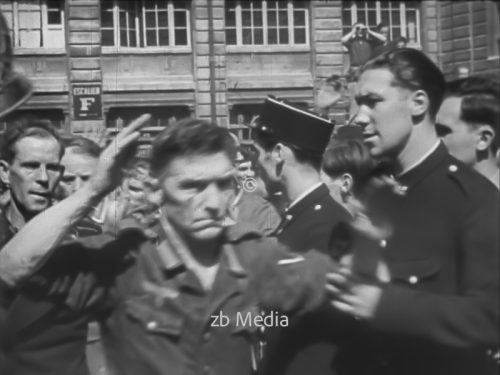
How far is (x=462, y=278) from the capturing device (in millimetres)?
2295

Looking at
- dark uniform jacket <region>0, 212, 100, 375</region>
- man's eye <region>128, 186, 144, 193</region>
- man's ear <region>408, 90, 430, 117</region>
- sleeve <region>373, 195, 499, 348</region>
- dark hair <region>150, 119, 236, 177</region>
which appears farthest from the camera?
dark uniform jacket <region>0, 212, 100, 375</region>

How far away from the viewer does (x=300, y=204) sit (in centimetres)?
262

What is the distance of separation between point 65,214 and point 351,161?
53cm

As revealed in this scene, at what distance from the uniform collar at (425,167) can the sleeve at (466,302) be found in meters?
0.13

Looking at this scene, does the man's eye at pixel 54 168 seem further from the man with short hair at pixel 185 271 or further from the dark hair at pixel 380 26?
the dark hair at pixel 380 26

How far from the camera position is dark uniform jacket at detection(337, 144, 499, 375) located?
225 centimetres

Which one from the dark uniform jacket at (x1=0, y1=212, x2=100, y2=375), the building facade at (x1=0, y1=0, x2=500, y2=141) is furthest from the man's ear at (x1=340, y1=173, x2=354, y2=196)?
the dark uniform jacket at (x1=0, y1=212, x2=100, y2=375)

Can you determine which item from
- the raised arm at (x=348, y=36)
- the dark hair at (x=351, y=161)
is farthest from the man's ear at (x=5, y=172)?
the raised arm at (x=348, y=36)

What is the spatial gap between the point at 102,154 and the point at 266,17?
0.39 meters

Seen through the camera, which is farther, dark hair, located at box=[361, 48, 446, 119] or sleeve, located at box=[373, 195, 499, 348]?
dark hair, located at box=[361, 48, 446, 119]

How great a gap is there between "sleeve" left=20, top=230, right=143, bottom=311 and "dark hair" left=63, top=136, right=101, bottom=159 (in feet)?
0.52

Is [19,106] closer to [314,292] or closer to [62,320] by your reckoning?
[62,320]

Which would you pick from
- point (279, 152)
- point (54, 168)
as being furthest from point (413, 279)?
→ point (54, 168)

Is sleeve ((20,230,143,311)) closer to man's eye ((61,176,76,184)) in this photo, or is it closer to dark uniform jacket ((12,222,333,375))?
dark uniform jacket ((12,222,333,375))
